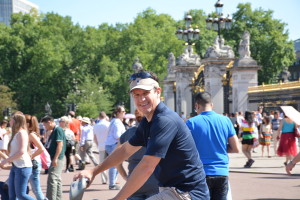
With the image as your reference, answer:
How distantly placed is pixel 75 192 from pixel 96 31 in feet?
217

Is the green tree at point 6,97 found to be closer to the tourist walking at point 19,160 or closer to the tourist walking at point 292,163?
the tourist walking at point 19,160

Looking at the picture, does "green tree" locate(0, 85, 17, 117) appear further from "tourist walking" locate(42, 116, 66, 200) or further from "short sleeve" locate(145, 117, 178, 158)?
"short sleeve" locate(145, 117, 178, 158)

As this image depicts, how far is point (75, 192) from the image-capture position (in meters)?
3.43

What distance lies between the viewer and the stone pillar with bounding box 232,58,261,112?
28641 millimetres

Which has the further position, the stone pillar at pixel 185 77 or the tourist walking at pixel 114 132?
the stone pillar at pixel 185 77

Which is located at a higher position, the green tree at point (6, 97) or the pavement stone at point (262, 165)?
the green tree at point (6, 97)

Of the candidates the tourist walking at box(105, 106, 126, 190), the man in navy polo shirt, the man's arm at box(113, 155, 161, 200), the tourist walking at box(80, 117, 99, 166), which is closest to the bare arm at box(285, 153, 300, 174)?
the man in navy polo shirt

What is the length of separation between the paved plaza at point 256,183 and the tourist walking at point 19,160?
2.58 m

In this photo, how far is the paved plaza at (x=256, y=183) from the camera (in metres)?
11.4

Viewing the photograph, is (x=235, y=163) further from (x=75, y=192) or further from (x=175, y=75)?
(x=175, y=75)

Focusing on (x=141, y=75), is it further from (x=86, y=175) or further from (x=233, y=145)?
(x=233, y=145)

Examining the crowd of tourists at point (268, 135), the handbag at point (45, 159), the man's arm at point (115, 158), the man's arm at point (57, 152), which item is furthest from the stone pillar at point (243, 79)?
the man's arm at point (115, 158)

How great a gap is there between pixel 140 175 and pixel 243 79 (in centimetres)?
2531

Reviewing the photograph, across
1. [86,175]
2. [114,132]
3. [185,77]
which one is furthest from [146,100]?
[185,77]
